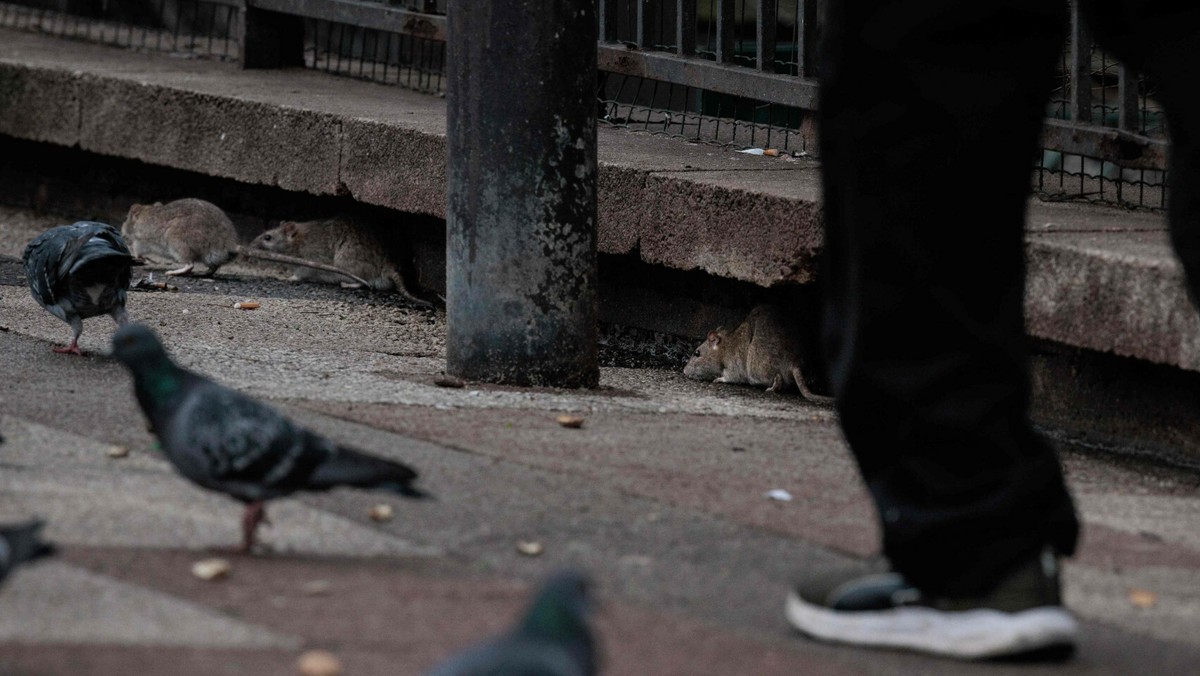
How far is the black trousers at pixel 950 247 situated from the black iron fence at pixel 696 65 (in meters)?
2.75

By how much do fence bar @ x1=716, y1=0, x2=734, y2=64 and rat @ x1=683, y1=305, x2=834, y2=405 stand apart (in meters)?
1.05

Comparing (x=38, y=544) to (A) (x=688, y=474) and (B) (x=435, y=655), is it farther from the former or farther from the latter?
(A) (x=688, y=474)

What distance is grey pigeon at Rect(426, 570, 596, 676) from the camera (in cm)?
202

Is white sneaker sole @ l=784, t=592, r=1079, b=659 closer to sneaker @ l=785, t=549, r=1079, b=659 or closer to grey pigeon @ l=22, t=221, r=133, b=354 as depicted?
sneaker @ l=785, t=549, r=1079, b=659

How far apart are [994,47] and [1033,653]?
3.10 ft

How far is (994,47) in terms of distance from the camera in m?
2.75

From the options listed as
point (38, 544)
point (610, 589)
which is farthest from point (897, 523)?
point (38, 544)

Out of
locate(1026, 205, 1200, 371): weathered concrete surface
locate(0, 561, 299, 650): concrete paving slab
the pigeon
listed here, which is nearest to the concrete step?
locate(1026, 205, 1200, 371): weathered concrete surface

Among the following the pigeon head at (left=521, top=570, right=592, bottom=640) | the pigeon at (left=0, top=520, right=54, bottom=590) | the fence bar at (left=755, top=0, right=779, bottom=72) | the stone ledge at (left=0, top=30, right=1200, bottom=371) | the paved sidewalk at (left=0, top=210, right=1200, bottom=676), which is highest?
the fence bar at (left=755, top=0, right=779, bottom=72)

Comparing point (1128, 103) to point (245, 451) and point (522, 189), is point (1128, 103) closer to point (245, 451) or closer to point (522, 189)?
point (522, 189)

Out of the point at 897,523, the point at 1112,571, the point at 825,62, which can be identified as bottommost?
the point at 1112,571

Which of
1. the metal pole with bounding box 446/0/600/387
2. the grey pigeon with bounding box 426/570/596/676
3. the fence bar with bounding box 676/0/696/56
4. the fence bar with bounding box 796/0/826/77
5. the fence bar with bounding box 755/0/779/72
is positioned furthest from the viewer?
the fence bar with bounding box 676/0/696/56

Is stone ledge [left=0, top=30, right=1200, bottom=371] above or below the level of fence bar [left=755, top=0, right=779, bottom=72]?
below

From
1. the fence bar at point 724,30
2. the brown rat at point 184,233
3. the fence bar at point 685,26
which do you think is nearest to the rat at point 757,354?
the fence bar at point 724,30
